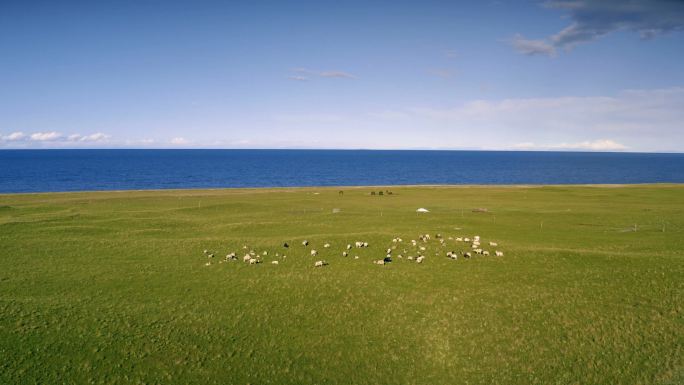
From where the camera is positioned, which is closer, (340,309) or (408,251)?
(340,309)

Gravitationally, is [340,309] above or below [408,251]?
below

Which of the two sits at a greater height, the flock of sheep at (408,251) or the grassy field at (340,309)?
the flock of sheep at (408,251)

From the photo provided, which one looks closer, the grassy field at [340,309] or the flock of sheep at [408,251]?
the grassy field at [340,309]

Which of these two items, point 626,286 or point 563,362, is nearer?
point 563,362

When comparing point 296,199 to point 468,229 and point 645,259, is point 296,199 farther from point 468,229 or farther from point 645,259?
point 645,259

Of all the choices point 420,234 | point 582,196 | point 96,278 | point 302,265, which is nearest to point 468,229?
point 420,234
